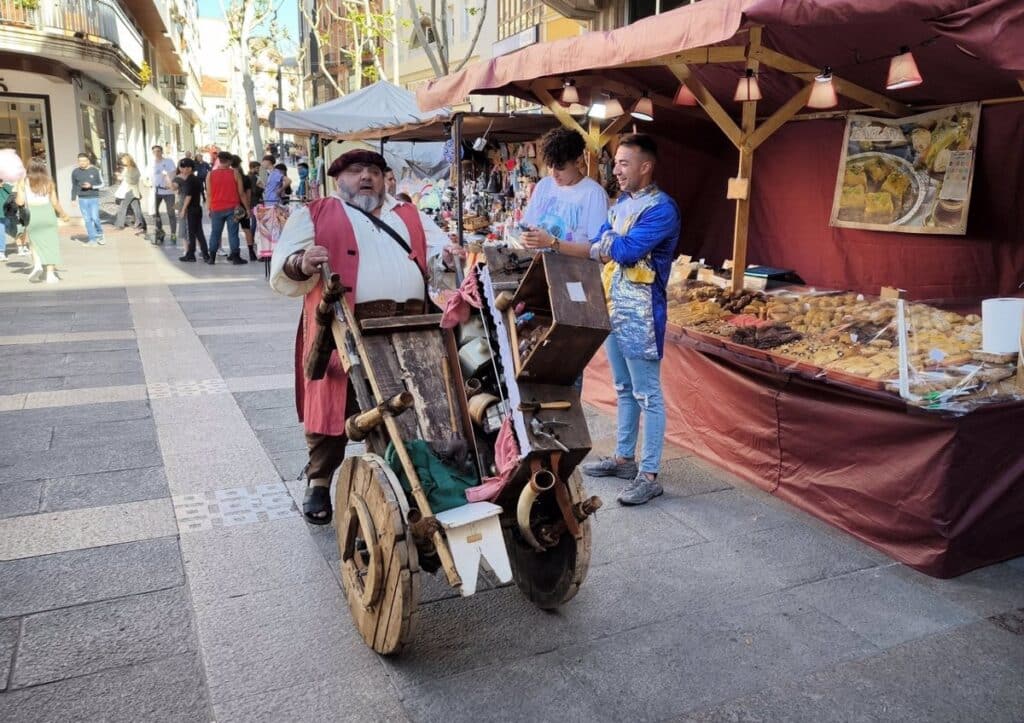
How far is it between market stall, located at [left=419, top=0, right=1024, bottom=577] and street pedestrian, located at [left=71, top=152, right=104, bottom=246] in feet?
35.0

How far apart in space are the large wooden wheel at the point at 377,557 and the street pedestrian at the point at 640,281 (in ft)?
5.31

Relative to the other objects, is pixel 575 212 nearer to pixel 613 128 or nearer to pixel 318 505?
pixel 318 505

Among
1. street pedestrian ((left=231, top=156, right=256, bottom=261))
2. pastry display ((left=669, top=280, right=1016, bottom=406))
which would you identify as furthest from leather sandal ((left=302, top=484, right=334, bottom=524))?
street pedestrian ((left=231, top=156, right=256, bottom=261))

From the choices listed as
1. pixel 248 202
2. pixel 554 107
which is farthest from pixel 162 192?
pixel 554 107

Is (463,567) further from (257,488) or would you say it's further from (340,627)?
(257,488)

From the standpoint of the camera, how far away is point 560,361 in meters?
2.72

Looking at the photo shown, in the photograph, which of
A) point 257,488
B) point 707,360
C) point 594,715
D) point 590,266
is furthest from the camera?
point 707,360

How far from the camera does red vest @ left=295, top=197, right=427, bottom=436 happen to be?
3.32 meters

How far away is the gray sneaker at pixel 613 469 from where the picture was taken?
4582 mm

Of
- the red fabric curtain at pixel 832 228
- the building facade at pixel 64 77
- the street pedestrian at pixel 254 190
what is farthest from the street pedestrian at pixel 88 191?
the red fabric curtain at pixel 832 228

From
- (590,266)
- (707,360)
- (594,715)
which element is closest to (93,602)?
(594,715)

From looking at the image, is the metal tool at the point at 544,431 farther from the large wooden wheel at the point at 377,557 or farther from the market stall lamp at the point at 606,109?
the market stall lamp at the point at 606,109

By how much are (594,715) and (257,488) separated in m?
2.45

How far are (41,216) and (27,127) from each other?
1243cm
